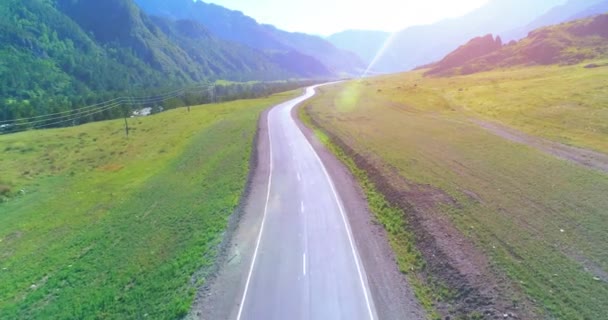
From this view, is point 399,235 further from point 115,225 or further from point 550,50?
point 550,50

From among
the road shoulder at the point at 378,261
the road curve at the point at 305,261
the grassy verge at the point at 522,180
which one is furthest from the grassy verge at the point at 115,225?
the grassy verge at the point at 522,180

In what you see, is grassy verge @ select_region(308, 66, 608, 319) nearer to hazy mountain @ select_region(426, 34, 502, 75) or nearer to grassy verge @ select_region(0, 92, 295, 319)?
grassy verge @ select_region(0, 92, 295, 319)

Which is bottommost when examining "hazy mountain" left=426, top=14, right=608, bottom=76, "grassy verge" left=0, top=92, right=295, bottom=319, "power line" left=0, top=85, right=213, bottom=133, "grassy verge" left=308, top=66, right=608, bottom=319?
"grassy verge" left=0, top=92, right=295, bottom=319

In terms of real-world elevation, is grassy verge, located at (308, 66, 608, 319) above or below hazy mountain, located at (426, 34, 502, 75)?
below

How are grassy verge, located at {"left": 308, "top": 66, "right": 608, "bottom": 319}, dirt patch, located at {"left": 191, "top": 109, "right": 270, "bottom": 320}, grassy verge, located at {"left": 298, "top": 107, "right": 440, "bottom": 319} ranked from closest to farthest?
1. dirt patch, located at {"left": 191, "top": 109, "right": 270, "bottom": 320}
2. grassy verge, located at {"left": 308, "top": 66, "right": 608, "bottom": 319}
3. grassy verge, located at {"left": 298, "top": 107, "right": 440, "bottom": 319}

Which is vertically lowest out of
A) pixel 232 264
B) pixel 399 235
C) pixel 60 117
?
pixel 399 235

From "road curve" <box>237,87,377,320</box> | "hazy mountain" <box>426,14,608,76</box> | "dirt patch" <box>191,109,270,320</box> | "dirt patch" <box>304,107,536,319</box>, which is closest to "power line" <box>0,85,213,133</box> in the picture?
"dirt patch" <box>191,109,270,320</box>

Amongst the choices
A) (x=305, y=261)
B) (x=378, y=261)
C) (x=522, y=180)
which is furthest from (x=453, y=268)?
(x=522, y=180)
